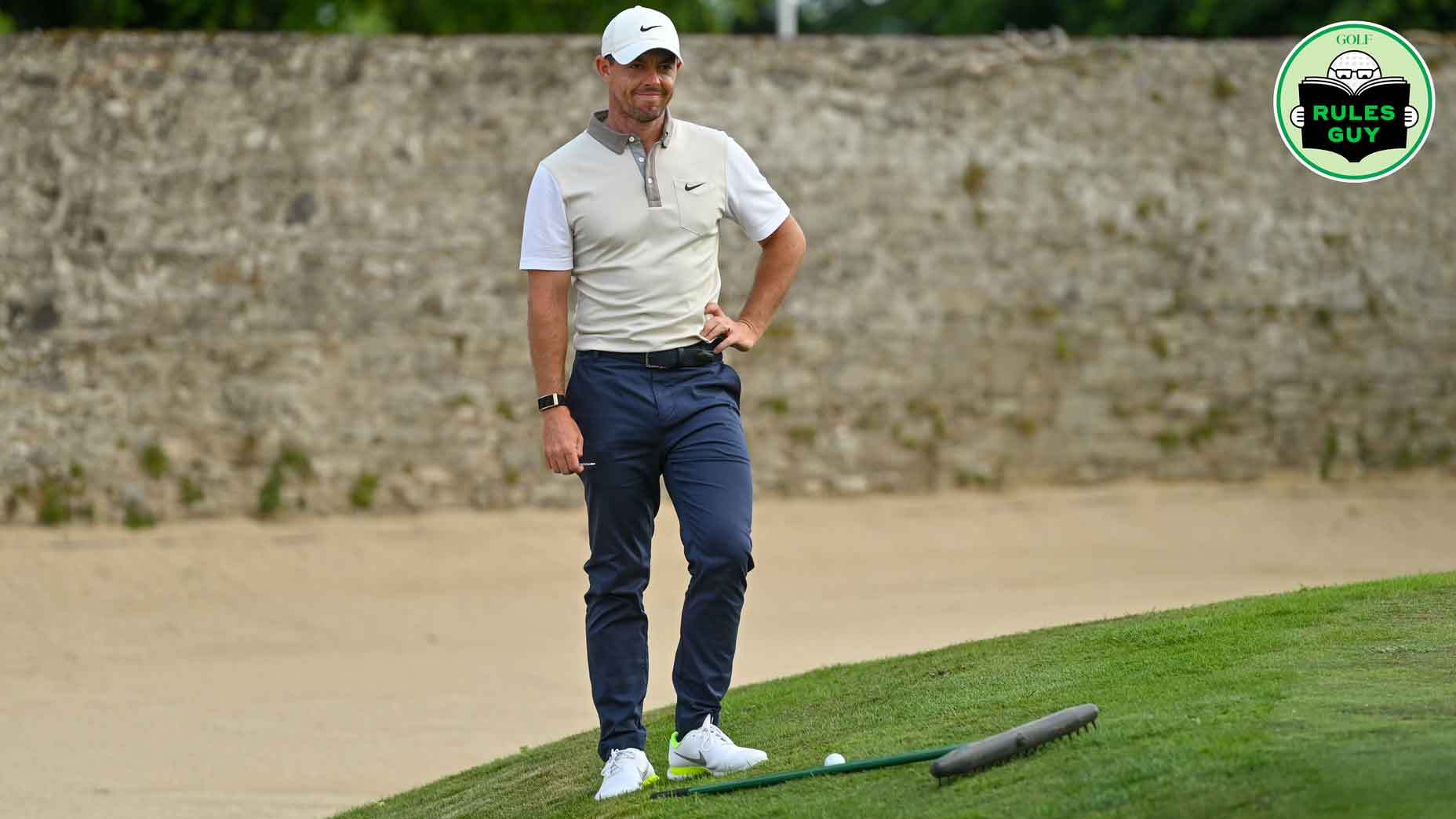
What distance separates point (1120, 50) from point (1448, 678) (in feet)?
27.8

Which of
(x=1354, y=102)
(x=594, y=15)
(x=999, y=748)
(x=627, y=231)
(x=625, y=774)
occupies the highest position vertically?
(x=594, y=15)

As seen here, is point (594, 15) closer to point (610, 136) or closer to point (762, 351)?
point (762, 351)

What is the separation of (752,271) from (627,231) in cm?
684

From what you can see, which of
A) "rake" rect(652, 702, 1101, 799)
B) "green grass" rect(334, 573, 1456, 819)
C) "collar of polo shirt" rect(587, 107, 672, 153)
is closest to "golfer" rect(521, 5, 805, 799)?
"collar of polo shirt" rect(587, 107, 672, 153)

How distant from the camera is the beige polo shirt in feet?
14.3

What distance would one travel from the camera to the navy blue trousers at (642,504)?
430 centimetres

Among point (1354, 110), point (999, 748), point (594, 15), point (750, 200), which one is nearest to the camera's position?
point (999, 748)

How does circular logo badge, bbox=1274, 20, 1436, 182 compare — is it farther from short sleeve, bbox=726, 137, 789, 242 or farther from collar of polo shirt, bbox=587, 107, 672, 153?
collar of polo shirt, bbox=587, 107, 672, 153

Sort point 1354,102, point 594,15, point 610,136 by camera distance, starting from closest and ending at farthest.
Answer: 1. point 610,136
2. point 1354,102
3. point 594,15

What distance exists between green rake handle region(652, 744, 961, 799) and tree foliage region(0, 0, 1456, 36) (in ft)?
52.6

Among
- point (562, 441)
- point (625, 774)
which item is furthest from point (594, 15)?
point (625, 774)

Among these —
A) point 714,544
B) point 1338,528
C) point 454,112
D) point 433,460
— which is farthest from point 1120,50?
point 714,544

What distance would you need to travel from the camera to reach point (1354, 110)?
10945mm

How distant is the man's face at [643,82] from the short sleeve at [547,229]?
0.26 m
